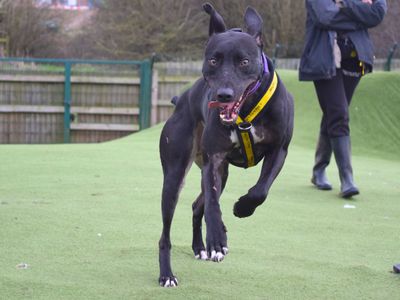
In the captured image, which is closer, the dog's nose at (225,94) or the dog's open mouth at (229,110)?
the dog's nose at (225,94)

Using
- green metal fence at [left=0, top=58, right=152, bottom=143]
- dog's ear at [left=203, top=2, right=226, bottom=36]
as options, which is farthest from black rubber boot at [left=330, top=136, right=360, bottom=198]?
green metal fence at [left=0, top=58, right=152, bottom=143]

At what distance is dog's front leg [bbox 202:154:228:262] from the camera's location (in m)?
4.14

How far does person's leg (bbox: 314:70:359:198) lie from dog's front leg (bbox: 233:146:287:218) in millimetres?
3483

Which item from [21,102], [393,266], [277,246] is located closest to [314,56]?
[277,246]

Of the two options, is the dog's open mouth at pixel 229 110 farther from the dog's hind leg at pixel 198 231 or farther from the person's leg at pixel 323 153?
the person's leg at pixel 323 153

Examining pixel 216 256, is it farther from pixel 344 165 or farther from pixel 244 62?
pixel 344 165

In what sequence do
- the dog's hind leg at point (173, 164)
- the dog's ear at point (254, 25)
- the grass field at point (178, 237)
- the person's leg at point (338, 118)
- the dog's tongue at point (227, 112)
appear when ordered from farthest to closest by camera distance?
the person's leg at point (338, 118) < the dog's hind leg at point (173, 164) < the dog's ear at point (254, 25) < the grass field at point (178, 237) < the dog's tongue at point (227, 112)

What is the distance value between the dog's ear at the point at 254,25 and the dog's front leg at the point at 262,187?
627 millimetres

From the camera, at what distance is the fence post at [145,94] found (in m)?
20.7

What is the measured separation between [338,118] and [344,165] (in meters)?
0.48

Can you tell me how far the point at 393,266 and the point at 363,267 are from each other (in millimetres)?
180

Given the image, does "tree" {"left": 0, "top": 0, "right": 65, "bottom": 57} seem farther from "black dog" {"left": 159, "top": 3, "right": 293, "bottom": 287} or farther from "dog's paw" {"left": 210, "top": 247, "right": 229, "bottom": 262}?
"dog's paw" {"left": 210, "top": 247, "right": 229, "bottom": 262}

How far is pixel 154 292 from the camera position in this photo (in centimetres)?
414

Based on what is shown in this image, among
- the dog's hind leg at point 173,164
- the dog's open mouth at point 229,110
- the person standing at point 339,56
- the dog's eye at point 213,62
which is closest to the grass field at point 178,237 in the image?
the dog's hind leg at point 173,164
